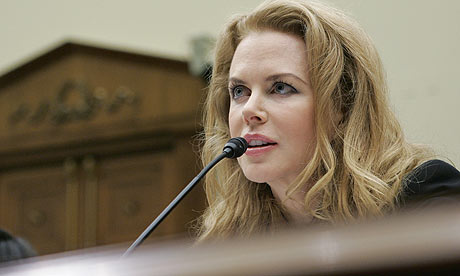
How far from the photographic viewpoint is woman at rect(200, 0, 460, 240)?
6.00 ft

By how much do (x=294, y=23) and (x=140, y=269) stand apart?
1436mm

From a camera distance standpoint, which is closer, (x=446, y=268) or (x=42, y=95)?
(x=446, y=268)

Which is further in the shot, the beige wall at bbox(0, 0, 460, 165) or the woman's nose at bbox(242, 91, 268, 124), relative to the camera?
the beige wall at bbox(0, 0, 460, 165)

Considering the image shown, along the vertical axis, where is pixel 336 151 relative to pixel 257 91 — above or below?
below

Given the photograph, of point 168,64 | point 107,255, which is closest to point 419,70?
point 168,64

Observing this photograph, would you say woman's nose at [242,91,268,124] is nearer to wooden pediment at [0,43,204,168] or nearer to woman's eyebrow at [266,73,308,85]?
woman's eyebrow at [266,73,308,85]

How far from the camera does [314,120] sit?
1.86m

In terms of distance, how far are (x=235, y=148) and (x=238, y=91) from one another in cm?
23

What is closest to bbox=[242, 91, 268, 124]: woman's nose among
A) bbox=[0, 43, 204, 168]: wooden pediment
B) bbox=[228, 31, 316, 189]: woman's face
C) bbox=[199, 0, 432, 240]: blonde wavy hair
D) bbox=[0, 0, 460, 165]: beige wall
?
bbox=[228, 31, 316, 189]: woman's face

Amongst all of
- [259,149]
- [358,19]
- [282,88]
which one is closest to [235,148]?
[259,149]

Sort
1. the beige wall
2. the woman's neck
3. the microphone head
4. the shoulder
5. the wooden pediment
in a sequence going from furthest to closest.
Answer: the wooden pediment, the beige wall, the woman's neck, the microphone head, the shoulder

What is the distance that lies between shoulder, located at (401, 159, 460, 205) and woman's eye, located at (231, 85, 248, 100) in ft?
1.46

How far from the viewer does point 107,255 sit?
0.62 meters

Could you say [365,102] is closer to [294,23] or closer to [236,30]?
[294,23]
